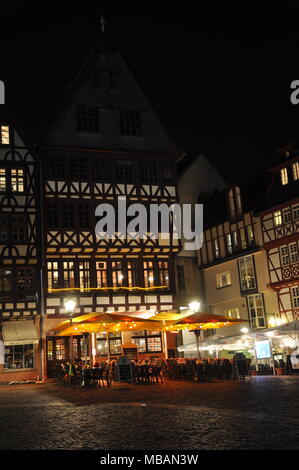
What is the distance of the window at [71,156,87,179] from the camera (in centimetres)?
3547

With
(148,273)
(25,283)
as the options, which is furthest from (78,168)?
(148,273)

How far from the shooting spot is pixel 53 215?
1353 inches

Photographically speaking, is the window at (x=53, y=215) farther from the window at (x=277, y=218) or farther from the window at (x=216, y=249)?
the window at (x=277, y=218)

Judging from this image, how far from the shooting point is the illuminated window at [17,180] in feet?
113

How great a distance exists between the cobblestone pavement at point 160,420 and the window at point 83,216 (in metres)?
16.6

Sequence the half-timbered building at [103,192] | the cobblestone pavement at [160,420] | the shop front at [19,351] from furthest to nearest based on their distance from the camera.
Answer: the half-timbered building at [103,192]
the shop front at [19,351]
the cobblestone pavement at [160,420]

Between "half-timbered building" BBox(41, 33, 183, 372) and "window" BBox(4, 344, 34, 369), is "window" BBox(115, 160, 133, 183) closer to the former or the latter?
"half-timbered building" BBox(41, 33, 183, 372)

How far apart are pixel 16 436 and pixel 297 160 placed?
29822 mm

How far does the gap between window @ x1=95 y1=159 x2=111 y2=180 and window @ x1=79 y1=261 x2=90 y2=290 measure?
5.44m

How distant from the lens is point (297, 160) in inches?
1451

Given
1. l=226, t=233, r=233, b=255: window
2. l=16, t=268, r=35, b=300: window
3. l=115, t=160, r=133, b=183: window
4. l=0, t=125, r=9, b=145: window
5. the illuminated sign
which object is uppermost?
l=0, t=125, r=9, b=145: window

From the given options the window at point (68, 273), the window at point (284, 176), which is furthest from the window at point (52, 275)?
the window at point (284, 176)

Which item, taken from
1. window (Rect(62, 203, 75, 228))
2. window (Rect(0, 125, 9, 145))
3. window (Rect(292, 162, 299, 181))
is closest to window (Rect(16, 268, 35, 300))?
window (Rect(62, 203, 75, 228))
